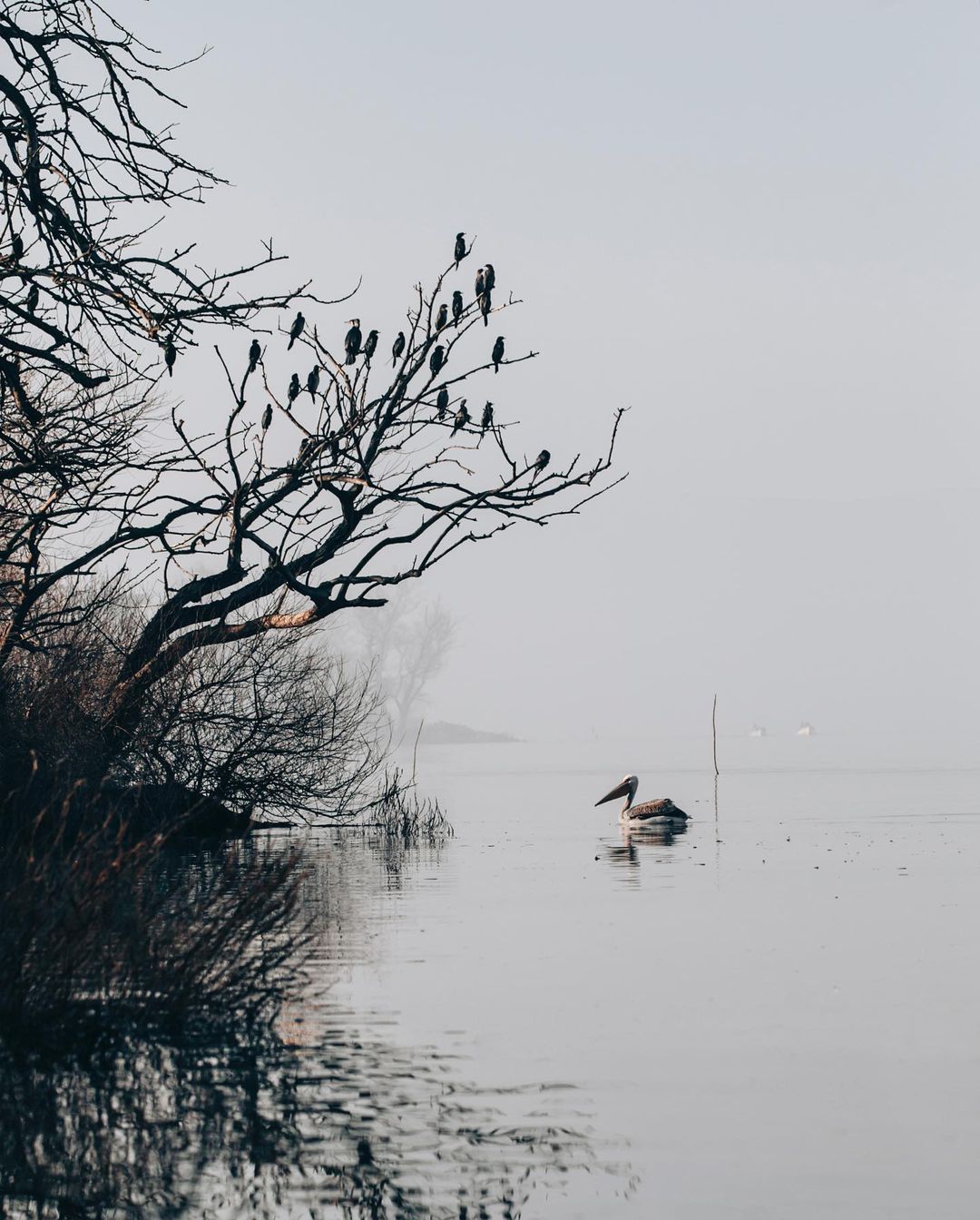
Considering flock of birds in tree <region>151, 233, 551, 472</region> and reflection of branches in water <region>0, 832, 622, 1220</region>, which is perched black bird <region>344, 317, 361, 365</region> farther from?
reflection of branches in water <region>0, 832, 622, 1220</region>

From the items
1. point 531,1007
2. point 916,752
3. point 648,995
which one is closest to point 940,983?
point 648,995

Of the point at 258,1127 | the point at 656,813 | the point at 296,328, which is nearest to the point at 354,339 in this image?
the point at 296,328

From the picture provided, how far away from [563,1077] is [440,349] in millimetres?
18125

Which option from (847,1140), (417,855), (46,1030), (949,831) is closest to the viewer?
→ (847,1140)

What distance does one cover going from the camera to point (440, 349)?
92.7 ft

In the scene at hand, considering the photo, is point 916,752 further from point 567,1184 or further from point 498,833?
point 567,1184

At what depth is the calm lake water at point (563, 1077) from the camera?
29.1 ft

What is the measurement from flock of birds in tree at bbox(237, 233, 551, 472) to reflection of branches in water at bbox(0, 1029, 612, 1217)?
15572 mm

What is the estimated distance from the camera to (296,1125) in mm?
10039

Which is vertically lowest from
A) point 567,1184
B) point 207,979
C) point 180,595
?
point 567,1184

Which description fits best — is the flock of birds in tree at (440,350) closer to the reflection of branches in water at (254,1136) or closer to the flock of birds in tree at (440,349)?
the flock of birds in tree at (440,349)

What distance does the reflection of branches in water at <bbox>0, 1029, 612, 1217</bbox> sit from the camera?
28.4 feet

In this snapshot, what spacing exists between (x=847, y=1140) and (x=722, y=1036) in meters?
3.35

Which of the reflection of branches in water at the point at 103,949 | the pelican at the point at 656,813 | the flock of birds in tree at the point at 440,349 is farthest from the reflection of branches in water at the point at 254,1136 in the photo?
the pelican at the point at 656,813
